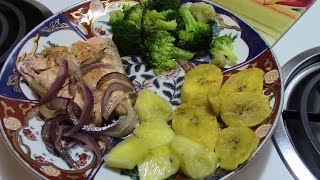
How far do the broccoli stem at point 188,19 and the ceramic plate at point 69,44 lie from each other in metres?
0.11

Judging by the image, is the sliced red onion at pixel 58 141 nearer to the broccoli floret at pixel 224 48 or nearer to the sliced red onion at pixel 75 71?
the sliced red onion at pixel 75 71

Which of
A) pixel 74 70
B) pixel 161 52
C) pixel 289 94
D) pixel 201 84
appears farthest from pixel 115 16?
pixel 289 94

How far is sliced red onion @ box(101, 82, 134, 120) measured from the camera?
49.9 inches

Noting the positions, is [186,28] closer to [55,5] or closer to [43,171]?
[55,5]

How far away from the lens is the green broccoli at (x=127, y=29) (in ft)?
4.92

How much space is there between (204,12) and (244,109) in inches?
20.0

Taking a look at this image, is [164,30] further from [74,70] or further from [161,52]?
[74,70]

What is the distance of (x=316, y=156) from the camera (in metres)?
1.20

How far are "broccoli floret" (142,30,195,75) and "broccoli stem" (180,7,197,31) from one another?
0.08m

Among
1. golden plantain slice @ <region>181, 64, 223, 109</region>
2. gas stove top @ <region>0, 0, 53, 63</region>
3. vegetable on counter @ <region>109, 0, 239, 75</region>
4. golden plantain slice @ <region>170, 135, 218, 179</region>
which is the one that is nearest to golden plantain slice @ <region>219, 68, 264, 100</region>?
golden plantain slice @ <region>181, 64, 223, 109</region>

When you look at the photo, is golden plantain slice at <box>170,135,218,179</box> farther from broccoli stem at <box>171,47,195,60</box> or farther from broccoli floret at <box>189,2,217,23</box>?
broccoli floret at <box>189,2,217,23</box>

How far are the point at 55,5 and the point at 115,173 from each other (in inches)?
36.0

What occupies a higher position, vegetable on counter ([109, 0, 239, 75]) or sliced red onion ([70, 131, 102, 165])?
vegetable on counter ([109, 0, 239, 75])

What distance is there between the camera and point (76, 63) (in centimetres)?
139
